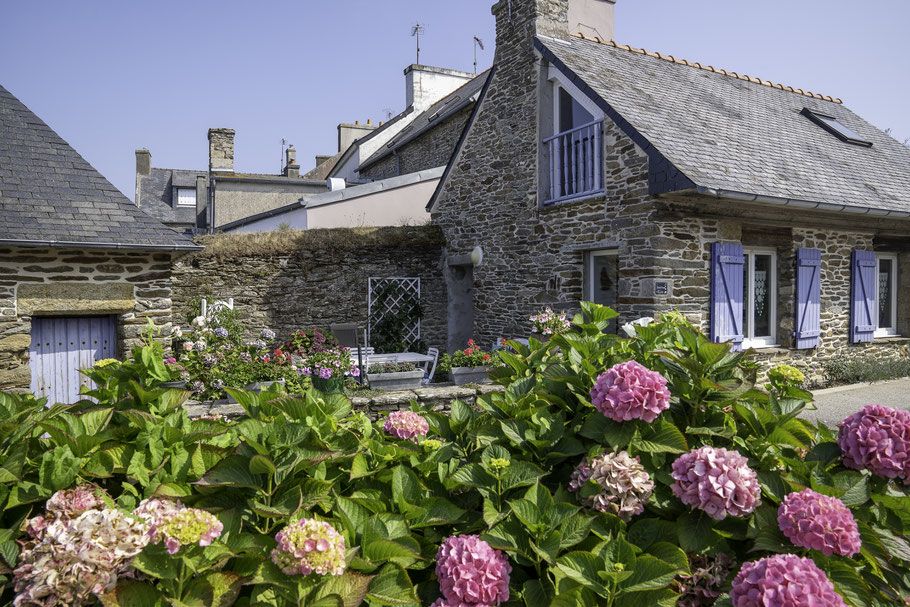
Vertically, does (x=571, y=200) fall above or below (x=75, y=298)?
above

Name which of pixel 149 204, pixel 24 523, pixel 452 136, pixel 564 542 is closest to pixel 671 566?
pixel 564 542

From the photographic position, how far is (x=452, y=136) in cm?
1505

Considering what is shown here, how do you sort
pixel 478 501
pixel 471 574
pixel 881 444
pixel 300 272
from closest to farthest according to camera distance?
1. pixel 471 574
2. pixel 881 444
3. pixel 478 501
4. pixel 300 272

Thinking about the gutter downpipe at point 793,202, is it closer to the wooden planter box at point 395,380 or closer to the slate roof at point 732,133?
the slate roof at point 732,133

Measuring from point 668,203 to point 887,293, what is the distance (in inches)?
235

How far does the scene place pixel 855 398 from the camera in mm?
7949

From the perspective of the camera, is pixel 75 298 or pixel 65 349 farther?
pixel 65 349

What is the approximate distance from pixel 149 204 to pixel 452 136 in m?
20.4

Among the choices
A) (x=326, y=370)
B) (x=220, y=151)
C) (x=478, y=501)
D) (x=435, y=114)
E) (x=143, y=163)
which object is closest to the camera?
(x=478, y=501)

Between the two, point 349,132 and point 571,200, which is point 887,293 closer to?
point 571,200

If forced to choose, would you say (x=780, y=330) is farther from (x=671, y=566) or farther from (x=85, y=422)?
(x=85, y=422)

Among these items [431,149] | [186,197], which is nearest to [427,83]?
[431,149]

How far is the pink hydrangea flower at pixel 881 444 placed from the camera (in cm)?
174

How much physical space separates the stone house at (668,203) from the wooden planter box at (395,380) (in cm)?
288
